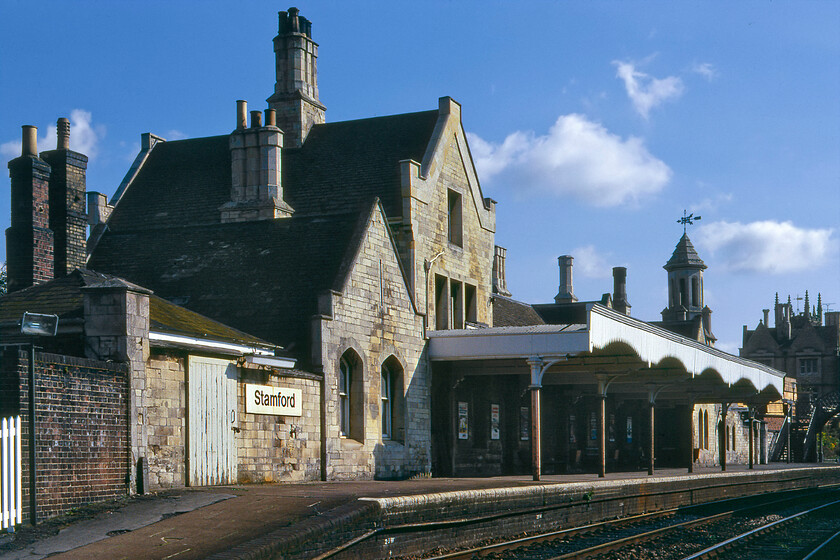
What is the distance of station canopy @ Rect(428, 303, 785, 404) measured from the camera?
78.4ft

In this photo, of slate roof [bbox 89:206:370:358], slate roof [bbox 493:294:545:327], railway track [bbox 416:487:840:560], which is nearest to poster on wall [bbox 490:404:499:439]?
slate roof [bbox 493:294:545:327]

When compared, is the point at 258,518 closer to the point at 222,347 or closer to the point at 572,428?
the point at 222,347

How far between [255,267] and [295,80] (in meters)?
9.87

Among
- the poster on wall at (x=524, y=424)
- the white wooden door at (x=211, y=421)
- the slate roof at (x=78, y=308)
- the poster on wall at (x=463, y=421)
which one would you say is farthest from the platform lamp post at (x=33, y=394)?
the poster on wall at (x=524, y=424)

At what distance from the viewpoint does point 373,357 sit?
23188mm

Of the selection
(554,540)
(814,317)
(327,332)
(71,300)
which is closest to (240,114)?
(327,332)

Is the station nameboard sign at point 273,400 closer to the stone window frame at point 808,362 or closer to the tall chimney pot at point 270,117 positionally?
the tall chimney pot at point 270,117

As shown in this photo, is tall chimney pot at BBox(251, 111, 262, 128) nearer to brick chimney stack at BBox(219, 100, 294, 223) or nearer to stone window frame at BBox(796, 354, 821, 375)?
brick chimney stack at BBox(219, 100, 294, 223)

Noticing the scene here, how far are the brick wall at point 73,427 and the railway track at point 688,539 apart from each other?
4.43 metres

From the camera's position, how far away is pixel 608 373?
27.5 m

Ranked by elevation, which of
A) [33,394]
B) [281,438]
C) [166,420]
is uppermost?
[33,394]

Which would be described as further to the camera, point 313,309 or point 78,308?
point 313,309

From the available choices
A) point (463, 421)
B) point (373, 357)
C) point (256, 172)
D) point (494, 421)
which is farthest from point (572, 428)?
point (373, 357)

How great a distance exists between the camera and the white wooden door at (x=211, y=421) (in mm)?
17141
